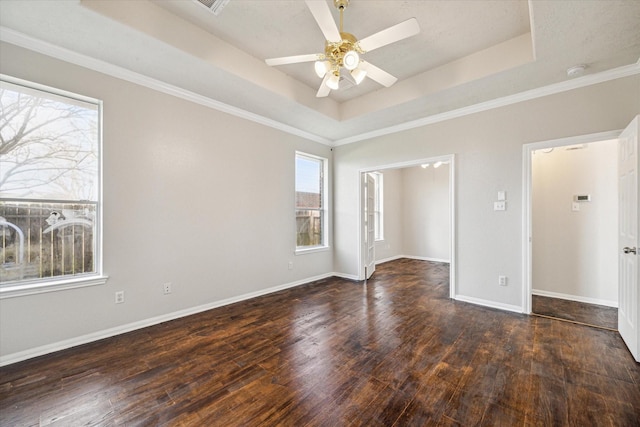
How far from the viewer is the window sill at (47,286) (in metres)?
2.27

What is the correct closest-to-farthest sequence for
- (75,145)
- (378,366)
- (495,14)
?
(378,366), (495,14), (75,145)

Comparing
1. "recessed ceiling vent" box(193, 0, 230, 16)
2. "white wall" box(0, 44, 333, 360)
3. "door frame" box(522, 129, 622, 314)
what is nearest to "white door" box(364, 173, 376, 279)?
"white wall" box(0, 44, 333, 360)

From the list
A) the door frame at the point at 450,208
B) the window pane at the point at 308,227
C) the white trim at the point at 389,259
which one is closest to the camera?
the door frame at the point at 450,208

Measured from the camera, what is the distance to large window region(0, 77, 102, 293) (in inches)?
92.0

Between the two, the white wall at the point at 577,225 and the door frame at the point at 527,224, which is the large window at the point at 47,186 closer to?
the door frame at the point at 527,224

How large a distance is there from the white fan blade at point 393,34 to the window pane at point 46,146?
9.30 feet

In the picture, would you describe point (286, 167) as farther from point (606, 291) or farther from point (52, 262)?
point (606, 291)

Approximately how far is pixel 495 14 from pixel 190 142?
3.55 metres

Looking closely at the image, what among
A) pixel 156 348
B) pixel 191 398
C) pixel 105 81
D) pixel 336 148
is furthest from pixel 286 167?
pixel 191 398

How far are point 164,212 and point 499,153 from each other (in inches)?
173

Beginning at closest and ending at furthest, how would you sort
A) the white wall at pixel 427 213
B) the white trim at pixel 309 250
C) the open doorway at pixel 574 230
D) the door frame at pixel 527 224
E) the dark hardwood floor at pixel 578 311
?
1. the dark hardwood floor at pixel 578 311
2. the door frame at pixel 527 224
3. the open doorway at pixel 574 230
4. the white trim at pixel 309 250
5. the white wall at pixel 427 213

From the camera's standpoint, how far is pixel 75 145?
2650 mm

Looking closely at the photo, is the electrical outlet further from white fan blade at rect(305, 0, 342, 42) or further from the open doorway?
the open doorway

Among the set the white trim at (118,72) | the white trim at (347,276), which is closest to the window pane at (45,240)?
the white trim at (118,72)
